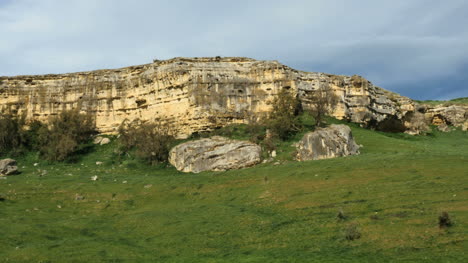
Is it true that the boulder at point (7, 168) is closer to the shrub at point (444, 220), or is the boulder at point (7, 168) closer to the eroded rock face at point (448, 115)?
the shrub at point (444, 220)

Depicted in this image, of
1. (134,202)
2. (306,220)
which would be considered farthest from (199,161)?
(306,220)

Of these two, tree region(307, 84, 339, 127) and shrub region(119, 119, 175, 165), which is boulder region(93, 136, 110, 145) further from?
tree region(307, 84, 339, 127)

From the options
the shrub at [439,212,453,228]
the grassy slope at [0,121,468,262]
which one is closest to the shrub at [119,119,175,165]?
the grassy slope at [0,121,468,262]

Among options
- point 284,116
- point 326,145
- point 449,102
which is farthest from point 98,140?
point 449,102

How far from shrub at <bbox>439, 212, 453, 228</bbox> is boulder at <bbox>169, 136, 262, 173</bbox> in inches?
1128

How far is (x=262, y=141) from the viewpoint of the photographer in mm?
58281

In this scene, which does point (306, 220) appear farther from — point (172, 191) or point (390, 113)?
point (390, 113)

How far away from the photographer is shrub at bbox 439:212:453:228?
26875 millimetres

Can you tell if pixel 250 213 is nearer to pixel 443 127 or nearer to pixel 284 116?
pixel 284 116

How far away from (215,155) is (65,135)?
82.2 feet

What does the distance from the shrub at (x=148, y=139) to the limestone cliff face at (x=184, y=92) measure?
194 cm

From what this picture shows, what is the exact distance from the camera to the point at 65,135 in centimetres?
6669

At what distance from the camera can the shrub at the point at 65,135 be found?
2498 inches

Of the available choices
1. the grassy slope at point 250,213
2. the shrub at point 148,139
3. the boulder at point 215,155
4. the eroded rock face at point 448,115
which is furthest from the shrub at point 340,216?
the eroded rock face at point 448,115
